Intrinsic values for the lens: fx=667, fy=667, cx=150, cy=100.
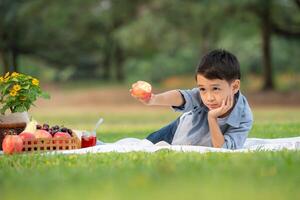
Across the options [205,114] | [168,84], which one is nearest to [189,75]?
[168,84]

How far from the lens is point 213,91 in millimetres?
7191

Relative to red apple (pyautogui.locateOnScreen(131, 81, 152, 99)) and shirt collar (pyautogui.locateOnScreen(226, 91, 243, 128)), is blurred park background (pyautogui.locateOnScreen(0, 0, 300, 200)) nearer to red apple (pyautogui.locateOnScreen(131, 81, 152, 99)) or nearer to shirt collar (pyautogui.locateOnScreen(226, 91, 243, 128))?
red apple (pyautogui.locateOnScreen(131, 81, 152, 99))

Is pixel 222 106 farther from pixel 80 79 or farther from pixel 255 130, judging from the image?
pixel 80 79

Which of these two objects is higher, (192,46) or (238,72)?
(192,46)

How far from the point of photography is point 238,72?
745 cm

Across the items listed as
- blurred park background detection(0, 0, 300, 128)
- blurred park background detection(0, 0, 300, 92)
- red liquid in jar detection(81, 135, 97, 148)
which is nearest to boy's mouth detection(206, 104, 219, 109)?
red liquid in jar detection(81, 135, 97, 148)

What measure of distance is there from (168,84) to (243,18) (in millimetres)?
7254

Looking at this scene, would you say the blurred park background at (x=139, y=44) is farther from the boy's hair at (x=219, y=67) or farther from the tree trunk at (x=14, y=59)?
the boy's hair at (x=219, y=67)

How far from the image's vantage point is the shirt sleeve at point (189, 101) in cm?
748


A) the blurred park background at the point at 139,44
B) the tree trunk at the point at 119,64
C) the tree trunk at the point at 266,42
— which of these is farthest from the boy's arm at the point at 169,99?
the tree trunk at the point at 119,64

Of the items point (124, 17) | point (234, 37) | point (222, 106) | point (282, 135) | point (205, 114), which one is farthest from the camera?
point (124, 17)

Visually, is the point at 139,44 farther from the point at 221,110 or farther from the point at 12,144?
the point at 221,110

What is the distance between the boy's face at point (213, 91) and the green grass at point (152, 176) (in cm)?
94

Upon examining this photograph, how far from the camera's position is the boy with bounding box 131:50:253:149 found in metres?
7.15
